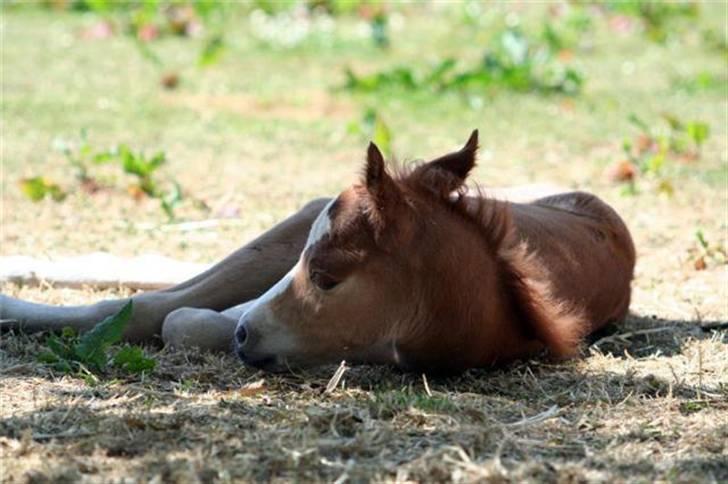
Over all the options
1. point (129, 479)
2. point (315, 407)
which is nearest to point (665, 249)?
point (315, 407)

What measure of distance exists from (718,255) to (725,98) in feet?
17.8

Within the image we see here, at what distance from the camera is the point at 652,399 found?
5.02 metres

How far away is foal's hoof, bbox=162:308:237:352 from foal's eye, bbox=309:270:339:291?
723 mm

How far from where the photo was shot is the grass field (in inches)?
167

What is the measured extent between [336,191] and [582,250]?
351cm

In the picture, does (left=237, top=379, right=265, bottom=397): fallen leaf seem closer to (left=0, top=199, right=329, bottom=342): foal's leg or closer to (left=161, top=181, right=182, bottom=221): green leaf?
(left=0, top=199, right=329, bottom=342): foal's leg

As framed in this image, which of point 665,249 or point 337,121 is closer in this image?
point 665,249

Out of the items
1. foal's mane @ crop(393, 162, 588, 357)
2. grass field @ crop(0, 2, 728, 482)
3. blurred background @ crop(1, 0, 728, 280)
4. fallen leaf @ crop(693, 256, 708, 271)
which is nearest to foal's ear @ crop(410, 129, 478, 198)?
foal's mane @ crop(393, 162, 588, 357)

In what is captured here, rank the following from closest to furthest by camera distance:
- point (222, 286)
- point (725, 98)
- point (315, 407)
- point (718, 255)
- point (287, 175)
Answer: point (315, 407)
point (222, 286)
point (718, 255)
point (287, 175)
point (725, 98)

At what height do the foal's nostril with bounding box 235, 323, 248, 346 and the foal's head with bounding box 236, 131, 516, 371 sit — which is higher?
the foal's head with bounding box 236, 131, 516, 371

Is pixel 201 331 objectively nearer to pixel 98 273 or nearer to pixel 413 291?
pixel 413 291

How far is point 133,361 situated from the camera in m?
5.19

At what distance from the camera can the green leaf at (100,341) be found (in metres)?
5.25

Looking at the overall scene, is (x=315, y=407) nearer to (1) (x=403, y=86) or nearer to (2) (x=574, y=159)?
(2) (x=574, y=159)
